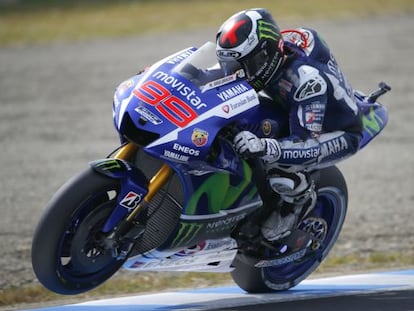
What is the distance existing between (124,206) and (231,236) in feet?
2.94

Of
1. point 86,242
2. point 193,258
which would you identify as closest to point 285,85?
point 193,258

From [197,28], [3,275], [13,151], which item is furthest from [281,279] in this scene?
[197,28]

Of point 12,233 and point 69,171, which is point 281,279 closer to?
point 12,233

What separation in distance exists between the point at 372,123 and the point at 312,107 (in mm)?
849

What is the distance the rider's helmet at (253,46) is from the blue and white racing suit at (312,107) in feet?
0.35

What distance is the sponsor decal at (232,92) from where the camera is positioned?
5.33m

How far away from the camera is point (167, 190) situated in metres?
5.34

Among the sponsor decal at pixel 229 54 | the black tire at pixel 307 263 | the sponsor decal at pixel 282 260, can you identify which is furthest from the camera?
the black tire at pixel 307 263

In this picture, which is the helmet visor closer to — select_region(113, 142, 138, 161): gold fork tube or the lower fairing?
select_region(113, 142, 138, 161): gold fork tube

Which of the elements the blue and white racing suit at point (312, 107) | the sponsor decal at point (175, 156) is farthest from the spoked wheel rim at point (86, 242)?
A: the blue and white racing suit at point (312, 107)

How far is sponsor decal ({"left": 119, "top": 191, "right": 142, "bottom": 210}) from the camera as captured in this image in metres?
5.12

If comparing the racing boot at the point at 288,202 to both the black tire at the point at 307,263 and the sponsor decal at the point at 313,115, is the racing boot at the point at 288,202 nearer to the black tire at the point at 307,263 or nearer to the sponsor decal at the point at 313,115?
the black tire at the point at 307,263

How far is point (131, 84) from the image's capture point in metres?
5.36

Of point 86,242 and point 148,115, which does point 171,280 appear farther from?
point 148,115
